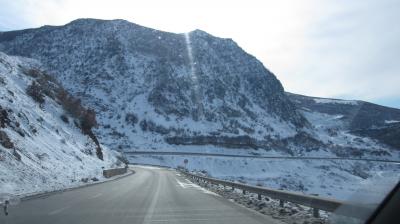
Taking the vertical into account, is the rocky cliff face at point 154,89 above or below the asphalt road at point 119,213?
above

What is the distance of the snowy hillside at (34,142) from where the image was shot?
2705 centimetres

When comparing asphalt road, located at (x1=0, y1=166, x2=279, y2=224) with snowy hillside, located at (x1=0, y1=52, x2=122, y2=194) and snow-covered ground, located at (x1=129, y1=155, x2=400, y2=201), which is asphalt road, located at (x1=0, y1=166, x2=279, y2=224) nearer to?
snowy hillside, located at (x1=0, y1=52, x2=122, y2=194)

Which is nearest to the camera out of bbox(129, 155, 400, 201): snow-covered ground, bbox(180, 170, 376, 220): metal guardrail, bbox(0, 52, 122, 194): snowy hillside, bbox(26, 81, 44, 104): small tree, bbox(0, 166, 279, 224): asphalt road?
bbox(180, 170, 376, 220): metal guardrail

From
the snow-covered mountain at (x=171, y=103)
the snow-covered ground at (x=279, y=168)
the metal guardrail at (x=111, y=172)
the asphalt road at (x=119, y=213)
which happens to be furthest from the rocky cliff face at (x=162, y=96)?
the asphalt road at (x=119, y=213)

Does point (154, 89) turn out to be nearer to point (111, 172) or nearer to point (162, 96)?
point (162, 96)

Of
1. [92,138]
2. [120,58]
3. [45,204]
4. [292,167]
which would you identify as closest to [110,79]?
[120,58]

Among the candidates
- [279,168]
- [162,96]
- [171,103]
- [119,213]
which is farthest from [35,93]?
[171,103]

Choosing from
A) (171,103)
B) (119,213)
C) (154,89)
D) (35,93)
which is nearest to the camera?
(119,213)

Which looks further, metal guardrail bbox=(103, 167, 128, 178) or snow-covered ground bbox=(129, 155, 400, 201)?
snow-covered ground bbox=(129, 155, 400, 201)

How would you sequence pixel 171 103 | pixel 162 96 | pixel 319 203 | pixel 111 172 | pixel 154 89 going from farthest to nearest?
pixel 154 89, pixel 171 103, pixel 162 96, pixel 111 172, pixel 319 203

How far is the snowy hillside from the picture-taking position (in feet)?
88.7

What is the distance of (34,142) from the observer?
3703cm

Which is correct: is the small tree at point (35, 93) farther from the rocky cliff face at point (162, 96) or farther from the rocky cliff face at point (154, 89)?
the rocky cliff face at point (154, 89)

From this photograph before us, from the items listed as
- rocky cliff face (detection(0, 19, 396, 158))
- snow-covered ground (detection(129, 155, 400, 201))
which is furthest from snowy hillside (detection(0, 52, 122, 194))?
rocky cliff face (detection(0, 19, 396, 158))
